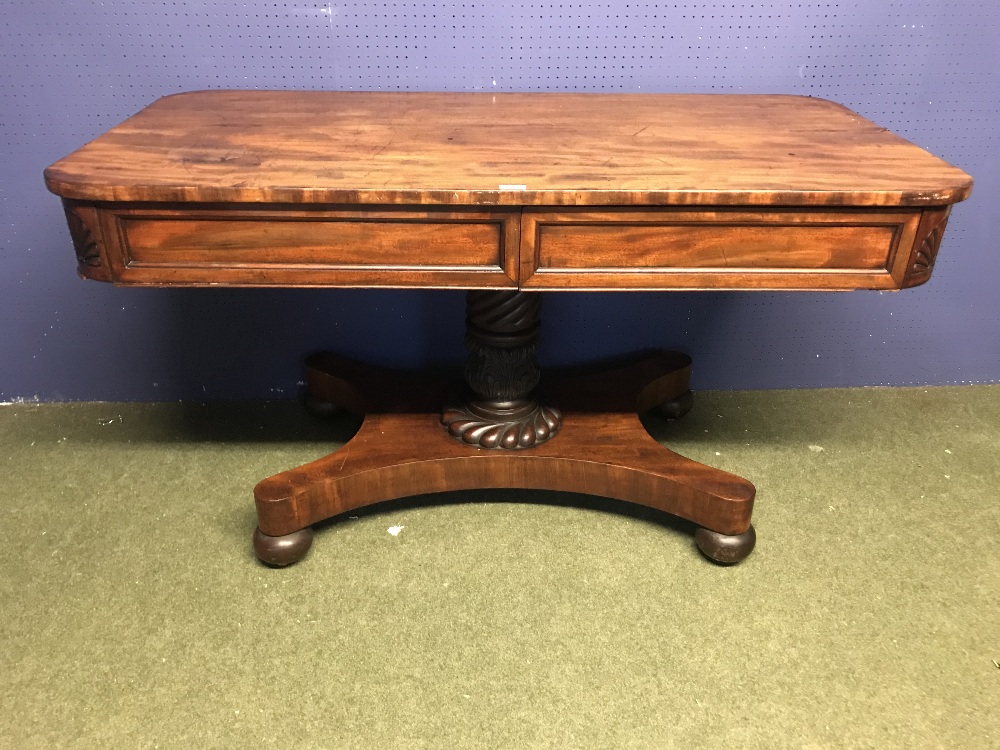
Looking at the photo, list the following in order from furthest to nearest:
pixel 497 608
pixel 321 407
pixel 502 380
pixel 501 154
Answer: pixel 321 407, pixel 502 380, pixel 497 608, pixel 501 154

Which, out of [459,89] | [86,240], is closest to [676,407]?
[459,89]

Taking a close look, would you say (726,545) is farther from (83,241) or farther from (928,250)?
(83,241)

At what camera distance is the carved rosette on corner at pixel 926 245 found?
3.73 ft

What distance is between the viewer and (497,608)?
53.7 inches

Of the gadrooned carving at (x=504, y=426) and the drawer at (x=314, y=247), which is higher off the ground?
the drawer at (x=314, y=247)

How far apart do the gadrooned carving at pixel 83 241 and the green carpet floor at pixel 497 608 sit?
1.87 ft

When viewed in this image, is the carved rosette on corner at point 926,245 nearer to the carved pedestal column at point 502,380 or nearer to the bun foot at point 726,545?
the bun foot at point 726,545

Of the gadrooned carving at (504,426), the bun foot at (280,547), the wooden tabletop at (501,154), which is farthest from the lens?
the gadrooned carving at (504,426)

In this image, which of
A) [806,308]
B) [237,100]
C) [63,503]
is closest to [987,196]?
[806,308]

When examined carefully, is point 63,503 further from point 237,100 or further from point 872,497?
point 872,497

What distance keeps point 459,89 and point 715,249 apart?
2.40 ft

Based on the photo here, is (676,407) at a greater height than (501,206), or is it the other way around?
(501,206)

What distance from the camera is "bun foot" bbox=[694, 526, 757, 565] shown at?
1439mm

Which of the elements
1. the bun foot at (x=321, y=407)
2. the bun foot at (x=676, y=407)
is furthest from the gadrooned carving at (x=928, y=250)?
the bun foot at (x=321, y=407)
